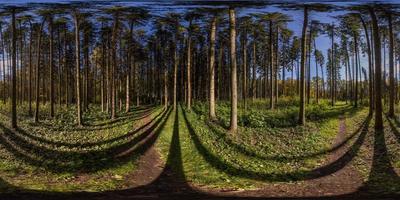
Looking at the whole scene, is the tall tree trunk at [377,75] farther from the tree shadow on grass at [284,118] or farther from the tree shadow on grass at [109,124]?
the tree shadow on grass at [109,124]

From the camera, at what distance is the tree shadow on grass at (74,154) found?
4777mm

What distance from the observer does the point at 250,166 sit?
4941 millimetres

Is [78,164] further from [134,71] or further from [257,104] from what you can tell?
[257,104]

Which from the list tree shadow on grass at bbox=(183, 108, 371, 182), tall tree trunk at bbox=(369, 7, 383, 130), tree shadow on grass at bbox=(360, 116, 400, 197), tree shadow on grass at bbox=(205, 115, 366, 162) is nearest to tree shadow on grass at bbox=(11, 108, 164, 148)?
tree shadow on grass at bbox=(183, 108, 371, 182)

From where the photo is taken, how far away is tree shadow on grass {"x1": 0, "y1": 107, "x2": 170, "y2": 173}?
4777mm

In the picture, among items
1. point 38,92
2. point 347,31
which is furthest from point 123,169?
point 347,31

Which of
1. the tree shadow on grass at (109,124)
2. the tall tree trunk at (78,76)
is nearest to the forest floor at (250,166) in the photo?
the tree shadow on grass at (109,124)

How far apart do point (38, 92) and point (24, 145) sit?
60 cm

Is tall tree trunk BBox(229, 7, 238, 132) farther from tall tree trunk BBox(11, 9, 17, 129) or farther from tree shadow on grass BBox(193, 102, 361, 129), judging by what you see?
tall tree trunk BBox(11, 9, 17, 129)

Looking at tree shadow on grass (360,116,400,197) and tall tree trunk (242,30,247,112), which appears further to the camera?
tall tree trunk (242,30,247,112)

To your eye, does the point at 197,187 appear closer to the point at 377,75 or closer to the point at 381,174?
the point at 381,174

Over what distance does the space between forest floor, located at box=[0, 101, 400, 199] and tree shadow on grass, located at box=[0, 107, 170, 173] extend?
0.15 ft

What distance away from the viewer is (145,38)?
208 inches

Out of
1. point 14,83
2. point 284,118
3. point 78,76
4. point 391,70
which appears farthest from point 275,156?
point 14,83
